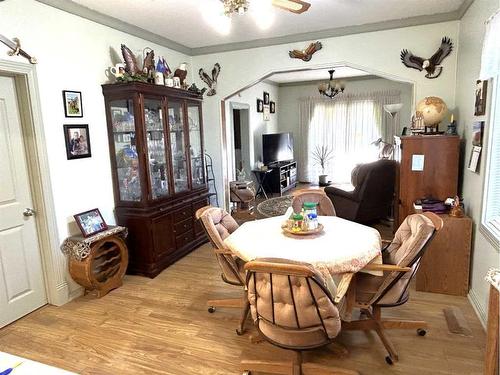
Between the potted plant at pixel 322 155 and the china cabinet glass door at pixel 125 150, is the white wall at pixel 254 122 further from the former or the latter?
the china cabinet glass door at pixel 125 150

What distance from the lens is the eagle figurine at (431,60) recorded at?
3.52 metres

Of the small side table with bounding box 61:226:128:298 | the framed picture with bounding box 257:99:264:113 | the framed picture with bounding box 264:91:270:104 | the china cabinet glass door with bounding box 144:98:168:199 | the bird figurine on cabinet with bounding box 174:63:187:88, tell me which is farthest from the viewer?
the framed picture with bounding box 264:91:270:104

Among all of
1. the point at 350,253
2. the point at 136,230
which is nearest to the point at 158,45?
the point at 136,230

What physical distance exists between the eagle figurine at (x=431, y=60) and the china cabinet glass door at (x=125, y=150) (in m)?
3.08

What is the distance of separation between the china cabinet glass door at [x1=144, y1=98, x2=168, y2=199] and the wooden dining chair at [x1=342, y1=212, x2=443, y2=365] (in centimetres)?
232

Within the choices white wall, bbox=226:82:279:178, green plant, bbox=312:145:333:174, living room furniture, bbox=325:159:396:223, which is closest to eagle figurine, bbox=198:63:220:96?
white wall, bbox=226:82:279:178

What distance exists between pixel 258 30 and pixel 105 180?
2452 mm

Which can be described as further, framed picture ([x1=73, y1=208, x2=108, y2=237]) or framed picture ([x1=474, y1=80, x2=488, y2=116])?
framed picture ([x1=73, y1=208, x2=108, y2=237])

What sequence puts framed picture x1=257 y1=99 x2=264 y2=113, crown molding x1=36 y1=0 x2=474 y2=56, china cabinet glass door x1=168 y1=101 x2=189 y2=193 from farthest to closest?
framed picture x1=257 y1=99 x2=264 y2=113
china cabinet glass door x1=168 y1=101 x2=189 y2=193
crown molding x1=36 y1=0 x2=474 y2=56

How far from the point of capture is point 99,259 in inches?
127

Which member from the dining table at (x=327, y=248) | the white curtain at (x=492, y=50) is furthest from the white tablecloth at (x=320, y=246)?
the white curtain at (x=492, y=50)

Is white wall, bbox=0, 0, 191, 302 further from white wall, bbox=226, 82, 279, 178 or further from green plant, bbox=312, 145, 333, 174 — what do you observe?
green plant, bbox=312, 145, 333, 174

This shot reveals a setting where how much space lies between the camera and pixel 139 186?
11.4 ft

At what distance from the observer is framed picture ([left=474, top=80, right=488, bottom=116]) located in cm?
256
